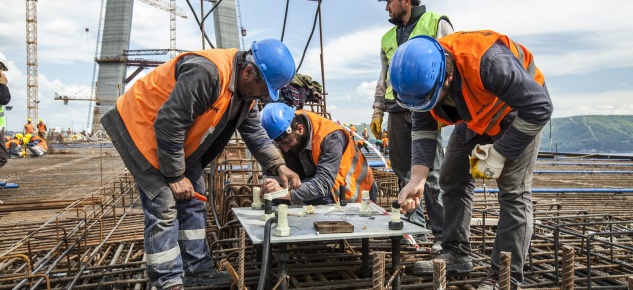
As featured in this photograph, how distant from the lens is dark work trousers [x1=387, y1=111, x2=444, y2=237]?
3273 mm

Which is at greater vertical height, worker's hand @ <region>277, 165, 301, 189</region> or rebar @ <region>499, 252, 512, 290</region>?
worker's hand @ <region>277, 165, 301, 189</region>

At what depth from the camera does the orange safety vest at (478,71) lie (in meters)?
2.08

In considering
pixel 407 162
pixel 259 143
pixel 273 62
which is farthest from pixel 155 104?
pixel 407 162

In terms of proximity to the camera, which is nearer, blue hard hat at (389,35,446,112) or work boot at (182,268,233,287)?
blue hard hat at (389,35,446,112)

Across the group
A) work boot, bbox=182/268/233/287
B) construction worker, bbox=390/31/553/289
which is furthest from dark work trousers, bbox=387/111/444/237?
work boot, bbox=182/268/233/287

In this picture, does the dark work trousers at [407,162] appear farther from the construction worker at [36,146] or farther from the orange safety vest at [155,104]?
the construction worker at [36,146]

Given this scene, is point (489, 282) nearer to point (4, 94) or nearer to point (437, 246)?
point (437, 246)

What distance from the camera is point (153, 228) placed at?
94.0 inches

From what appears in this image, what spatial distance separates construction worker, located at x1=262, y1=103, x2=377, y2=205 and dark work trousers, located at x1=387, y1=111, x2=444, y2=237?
0.41 metres

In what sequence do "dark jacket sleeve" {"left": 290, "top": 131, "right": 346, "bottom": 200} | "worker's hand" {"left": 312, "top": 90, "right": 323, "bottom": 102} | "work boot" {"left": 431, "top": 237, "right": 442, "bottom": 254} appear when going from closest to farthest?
"work boot" {"left": 431, "top": 237, "right": 442, "bottom": 254} → "dark jacket sleeve" {"left": 290, "top": 131, "right": 346, "bottom": 200} → "worker's hand" {"left": 312, "top": 90, "right": 323, "bottom": 102}

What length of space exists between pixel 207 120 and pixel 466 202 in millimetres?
1622

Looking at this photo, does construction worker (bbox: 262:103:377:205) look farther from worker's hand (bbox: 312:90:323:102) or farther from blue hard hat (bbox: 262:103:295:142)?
worker's hand (bbox: 312:90:323:102)

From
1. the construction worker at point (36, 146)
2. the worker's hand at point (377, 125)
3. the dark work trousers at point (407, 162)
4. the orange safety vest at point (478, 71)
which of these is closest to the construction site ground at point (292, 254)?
the dark work trousers at point (407, 162)

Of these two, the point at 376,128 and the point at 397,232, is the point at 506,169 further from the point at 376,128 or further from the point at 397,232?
the point at 376,128
